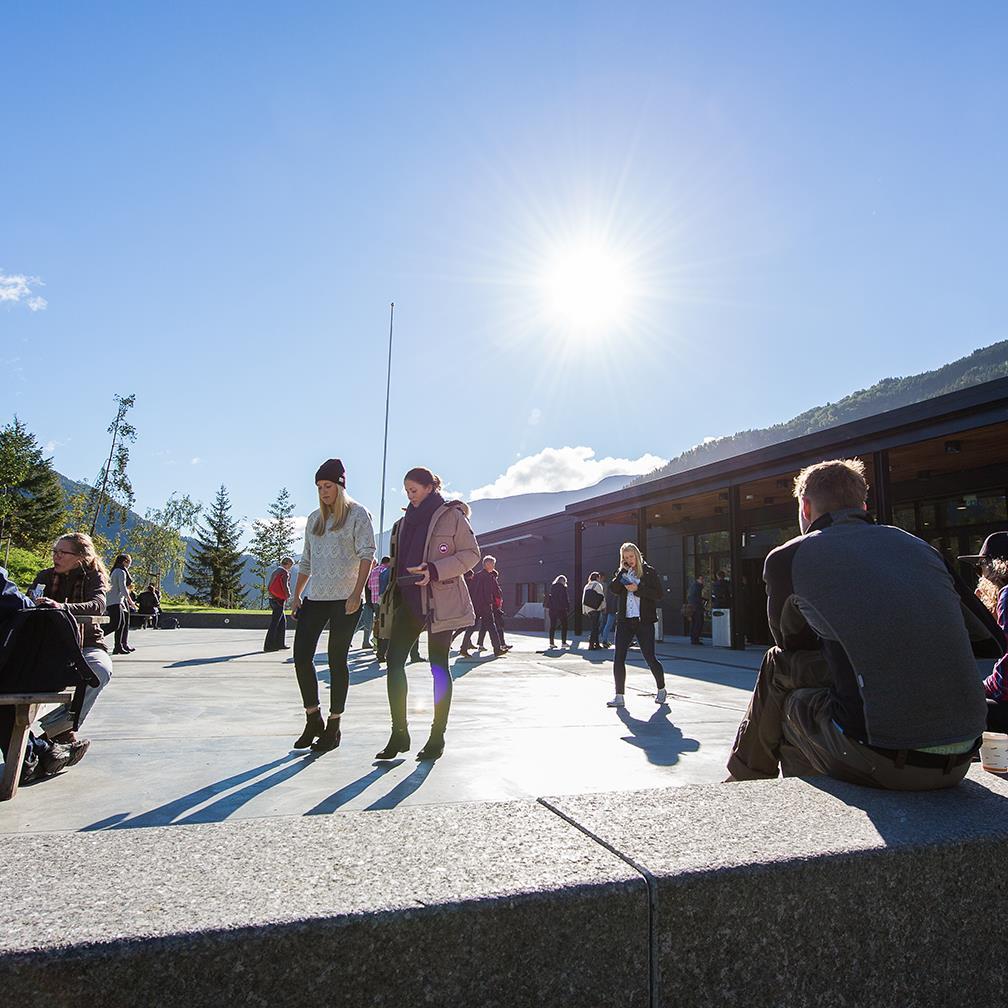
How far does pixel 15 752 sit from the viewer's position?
3.42m

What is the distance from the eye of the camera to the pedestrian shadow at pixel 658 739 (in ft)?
15.3

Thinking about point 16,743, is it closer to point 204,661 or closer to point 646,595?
point 646,595

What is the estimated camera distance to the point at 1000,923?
1655mm

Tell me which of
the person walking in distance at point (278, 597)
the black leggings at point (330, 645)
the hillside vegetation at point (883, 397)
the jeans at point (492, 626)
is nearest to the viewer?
the black leggings at point (330, 645)

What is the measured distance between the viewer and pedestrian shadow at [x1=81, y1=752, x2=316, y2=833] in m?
3.14

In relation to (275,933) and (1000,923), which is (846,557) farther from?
(275,933)

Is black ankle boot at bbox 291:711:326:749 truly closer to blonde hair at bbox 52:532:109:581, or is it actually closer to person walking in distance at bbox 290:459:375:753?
person walking in distance at bbox 290:459:375:753

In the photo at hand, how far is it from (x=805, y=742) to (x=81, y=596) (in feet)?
13.7

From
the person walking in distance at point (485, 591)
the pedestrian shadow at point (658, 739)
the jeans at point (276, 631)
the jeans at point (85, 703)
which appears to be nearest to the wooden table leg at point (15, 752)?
the jeans at point (85, 703)

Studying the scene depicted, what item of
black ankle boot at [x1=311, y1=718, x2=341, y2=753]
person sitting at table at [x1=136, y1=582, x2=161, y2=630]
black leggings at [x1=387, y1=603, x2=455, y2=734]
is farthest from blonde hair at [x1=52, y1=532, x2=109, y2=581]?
person sitting at table at [x1=136, y1=582, x2=161, y2=630]

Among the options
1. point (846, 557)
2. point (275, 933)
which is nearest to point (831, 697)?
point (846, 557)

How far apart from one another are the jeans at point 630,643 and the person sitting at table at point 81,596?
4.46m

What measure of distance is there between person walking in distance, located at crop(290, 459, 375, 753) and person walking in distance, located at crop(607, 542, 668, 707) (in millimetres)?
3176

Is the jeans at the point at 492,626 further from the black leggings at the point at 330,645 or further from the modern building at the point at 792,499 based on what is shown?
the black leggings at the point at 330,645
